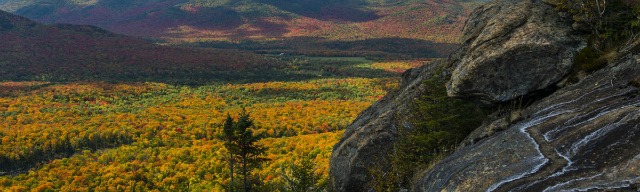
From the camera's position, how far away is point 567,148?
26.0 ft

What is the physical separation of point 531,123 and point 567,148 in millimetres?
1509

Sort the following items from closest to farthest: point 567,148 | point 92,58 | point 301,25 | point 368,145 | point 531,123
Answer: point 567,148
point 531,123
point 368,145
point 92,58
point 301,25

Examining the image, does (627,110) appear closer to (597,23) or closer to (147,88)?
(597,23)

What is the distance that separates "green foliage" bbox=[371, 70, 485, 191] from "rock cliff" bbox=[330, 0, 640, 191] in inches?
19.0

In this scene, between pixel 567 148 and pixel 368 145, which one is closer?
pixel 567 148

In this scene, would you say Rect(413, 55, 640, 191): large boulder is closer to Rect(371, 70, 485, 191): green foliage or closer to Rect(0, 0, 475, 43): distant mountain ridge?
Rect(371, 70, 485, 191): green foliage

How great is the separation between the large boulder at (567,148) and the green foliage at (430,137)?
224 cm

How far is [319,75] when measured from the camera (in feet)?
302

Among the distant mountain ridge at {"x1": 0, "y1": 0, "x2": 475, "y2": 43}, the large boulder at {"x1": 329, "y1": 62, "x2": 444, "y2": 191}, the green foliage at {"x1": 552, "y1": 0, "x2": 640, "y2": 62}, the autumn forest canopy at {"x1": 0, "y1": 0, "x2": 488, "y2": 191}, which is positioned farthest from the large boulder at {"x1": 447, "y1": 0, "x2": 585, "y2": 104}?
the distant mountain ridge at {"x1": 0, "y1": 0, "x2": 475, "y2": 43}

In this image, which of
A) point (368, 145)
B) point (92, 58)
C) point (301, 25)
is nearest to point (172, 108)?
point (368, 145)

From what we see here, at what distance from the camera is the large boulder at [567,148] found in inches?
273

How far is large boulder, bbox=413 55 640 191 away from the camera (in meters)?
6.93

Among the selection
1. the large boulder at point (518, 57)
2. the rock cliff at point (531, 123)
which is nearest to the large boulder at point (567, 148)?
the rock cliff at point (531, 123)

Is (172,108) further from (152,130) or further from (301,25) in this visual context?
(301,25)
